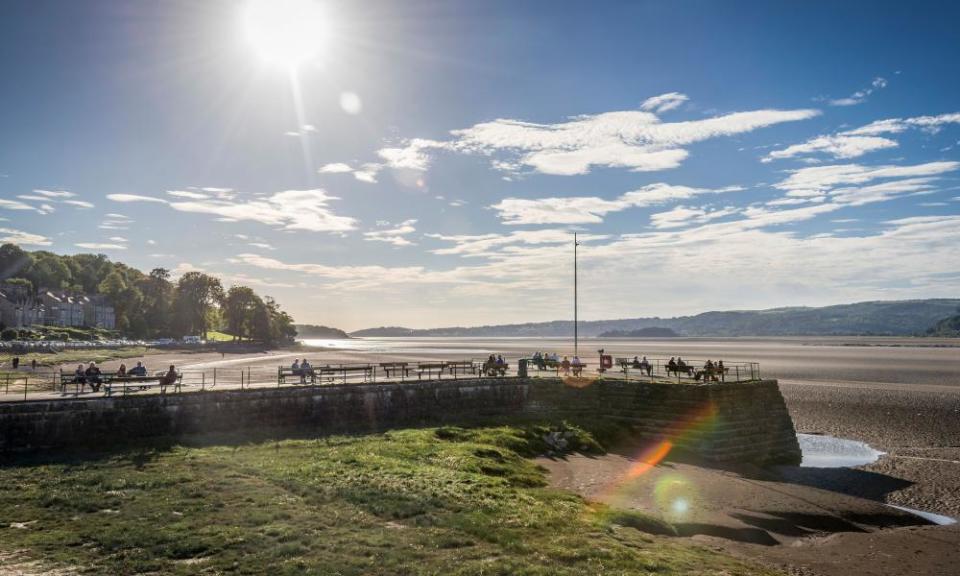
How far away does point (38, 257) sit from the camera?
546 feet

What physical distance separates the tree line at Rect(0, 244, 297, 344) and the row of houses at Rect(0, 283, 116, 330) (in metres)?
3.16

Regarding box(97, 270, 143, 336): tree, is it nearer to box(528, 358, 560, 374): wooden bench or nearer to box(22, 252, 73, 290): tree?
box(22, 252, 73, 290): tree

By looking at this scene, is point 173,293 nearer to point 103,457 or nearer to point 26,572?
point 103,457

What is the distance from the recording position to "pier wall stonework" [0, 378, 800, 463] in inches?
957

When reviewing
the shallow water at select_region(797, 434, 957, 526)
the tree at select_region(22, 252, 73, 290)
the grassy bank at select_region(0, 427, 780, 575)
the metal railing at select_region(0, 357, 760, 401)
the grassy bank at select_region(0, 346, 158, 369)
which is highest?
the tree at select_region(22, 252, 73, 290)

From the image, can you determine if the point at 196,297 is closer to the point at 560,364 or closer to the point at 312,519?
the point at 560,364

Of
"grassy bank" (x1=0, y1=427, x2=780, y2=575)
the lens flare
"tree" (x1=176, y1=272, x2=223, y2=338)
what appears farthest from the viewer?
"tree" (x1=176, y1=272, x2=223, y2=338)

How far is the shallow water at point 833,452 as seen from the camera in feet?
104

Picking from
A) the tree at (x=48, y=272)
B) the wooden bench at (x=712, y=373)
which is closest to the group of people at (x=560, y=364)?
the wooden bench at (x=712, y=373)

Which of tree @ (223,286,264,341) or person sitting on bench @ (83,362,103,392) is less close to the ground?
tree @ (223,286,264,341)

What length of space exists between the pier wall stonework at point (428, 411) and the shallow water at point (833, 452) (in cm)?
110

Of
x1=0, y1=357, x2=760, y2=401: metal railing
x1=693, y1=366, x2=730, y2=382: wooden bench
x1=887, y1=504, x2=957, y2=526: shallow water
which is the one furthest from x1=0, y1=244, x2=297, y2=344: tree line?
x1=887, y1=504, x2=957, y2=526: shallow water

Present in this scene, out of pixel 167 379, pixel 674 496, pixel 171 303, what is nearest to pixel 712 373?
pixel 674 496

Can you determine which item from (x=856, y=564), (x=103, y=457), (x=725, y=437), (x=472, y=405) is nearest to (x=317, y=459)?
(x=103, y=457)
